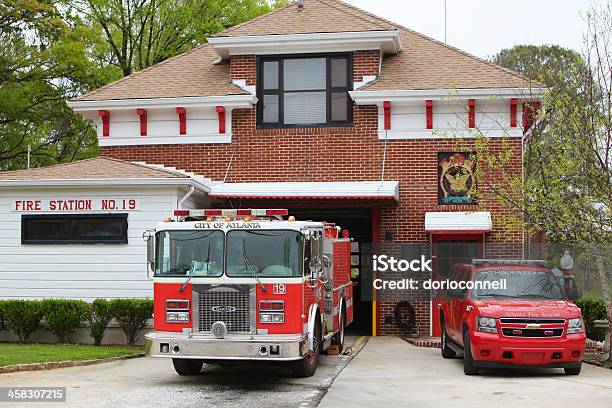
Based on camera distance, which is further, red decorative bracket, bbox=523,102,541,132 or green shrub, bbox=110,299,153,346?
red decorative bracket, bbox=523,102,541,132

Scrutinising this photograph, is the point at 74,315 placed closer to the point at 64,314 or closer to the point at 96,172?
the point at 64,314

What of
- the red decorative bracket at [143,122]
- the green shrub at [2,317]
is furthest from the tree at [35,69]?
the green shrub at [2,317]

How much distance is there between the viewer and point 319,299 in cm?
1425

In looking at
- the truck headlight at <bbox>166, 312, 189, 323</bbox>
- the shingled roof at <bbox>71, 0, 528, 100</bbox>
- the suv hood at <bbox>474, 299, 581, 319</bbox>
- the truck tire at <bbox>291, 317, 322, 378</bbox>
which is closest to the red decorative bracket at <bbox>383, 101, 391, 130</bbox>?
the shingled roof at <bbox>71, 0, 528, 100</bbox>

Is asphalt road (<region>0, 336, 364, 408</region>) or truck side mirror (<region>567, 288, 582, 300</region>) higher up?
truck side mirror (<region>567, 288, 582, 300</region>)

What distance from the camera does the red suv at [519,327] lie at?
536 inches

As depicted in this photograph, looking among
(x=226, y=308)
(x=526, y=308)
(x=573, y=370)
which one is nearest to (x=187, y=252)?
(x=226, y=308)

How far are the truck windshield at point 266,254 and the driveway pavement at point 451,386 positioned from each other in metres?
1.93

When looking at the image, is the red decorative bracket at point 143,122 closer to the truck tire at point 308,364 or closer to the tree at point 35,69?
the truck tire at point 308,364

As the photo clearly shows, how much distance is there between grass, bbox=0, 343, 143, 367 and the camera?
14874mm

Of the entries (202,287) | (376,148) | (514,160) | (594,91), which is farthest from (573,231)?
(202,287)

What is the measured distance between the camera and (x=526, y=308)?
13.9 m

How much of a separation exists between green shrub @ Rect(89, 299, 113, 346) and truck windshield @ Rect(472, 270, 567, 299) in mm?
7793

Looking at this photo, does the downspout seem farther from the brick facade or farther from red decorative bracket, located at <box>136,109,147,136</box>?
red decorative bracket, located at <box>136,109,147,136</box>
